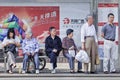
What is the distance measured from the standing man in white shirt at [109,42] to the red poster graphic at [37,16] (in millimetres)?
1759

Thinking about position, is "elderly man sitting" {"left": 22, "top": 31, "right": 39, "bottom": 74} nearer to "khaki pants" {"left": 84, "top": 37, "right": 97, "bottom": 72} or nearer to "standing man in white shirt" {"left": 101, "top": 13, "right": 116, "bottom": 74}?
"khaki pants" {"left": 84, "top": 37, "right": 97, "bottom": 72}

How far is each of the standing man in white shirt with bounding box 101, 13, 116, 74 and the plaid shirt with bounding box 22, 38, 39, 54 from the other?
2.12m

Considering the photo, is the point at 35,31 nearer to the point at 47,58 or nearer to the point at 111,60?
the point at 47,58

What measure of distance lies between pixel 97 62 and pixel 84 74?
56 cm

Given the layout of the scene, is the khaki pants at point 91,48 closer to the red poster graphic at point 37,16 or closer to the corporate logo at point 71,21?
the corporate logo at point 71,21

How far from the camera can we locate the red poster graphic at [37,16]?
16.9 metres

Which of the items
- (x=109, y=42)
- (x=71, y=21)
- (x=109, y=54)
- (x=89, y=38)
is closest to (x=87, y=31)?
(x=89, y=38)

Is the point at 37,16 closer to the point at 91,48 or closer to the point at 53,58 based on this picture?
the point at 53,58

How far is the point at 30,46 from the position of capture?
1602 cm

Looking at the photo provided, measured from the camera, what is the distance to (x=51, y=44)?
1611 cm

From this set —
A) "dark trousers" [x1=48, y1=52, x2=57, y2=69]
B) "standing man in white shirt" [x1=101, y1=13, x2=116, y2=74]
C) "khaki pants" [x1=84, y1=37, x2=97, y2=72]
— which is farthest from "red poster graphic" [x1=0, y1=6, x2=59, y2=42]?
"standing man in white shirt" [x1=101, y1=13, x2=116, y2=74]

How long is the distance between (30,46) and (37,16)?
1.38 m

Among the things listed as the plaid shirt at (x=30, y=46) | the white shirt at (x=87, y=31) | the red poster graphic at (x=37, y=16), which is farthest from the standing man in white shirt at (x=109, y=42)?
the plaid shirt at (x=30, y=46)

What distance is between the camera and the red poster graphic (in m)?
16.9
